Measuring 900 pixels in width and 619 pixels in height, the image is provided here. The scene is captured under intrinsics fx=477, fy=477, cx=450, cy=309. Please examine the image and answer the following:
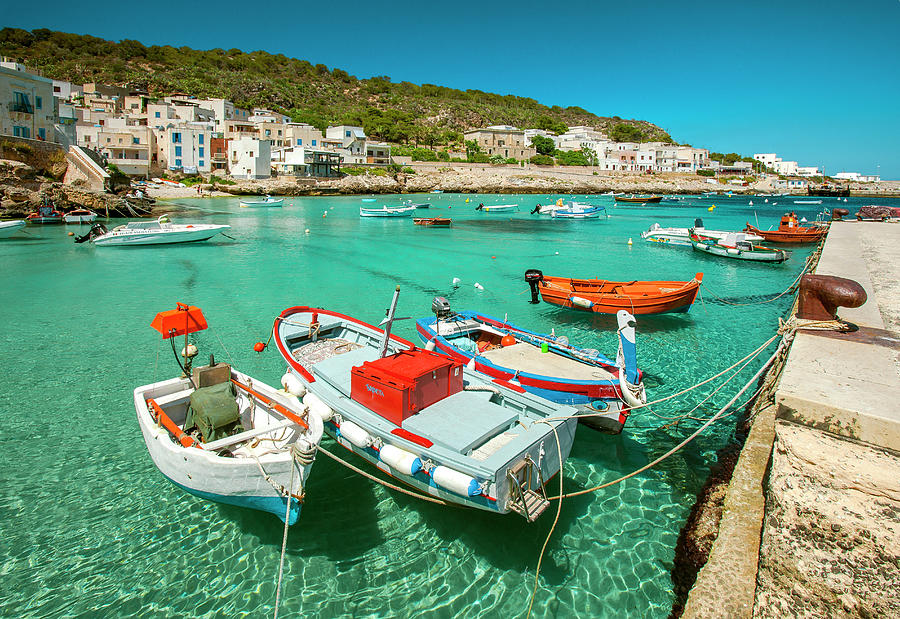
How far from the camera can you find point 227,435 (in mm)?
6277

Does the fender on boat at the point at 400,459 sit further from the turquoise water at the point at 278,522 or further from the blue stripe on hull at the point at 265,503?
the blue stripe on hull at the point at 265,503

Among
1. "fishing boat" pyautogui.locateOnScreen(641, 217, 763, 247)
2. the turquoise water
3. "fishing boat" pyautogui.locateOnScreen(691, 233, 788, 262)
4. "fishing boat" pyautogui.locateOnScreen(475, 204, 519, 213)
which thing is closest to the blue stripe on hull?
the turquoise water

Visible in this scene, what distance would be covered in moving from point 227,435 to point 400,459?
96.1 inches

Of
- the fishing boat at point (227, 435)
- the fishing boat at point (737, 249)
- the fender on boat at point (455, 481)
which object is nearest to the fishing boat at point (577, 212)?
the fishing boat at point (737, 249)

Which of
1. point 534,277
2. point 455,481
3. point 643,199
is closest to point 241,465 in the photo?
point 455,481

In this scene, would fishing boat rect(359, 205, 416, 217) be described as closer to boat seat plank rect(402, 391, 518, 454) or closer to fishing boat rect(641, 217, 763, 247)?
fishing boat rect(641, 217, 763, 247)

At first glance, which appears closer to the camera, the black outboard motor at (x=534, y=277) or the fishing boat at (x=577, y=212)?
the black outboard motor at (x=534, y=277)

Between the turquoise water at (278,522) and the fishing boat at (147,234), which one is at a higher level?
the fishing boat at (147,234)

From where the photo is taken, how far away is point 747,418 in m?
8.11

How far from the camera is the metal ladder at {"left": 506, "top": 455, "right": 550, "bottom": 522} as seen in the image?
5152mm

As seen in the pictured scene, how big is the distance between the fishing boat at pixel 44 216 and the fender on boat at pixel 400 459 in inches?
1792

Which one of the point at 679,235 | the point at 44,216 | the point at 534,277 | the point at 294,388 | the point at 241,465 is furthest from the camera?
the point at 44,216

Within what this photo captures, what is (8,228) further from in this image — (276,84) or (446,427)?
(276,84)

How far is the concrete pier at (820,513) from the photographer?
3.09 metres
